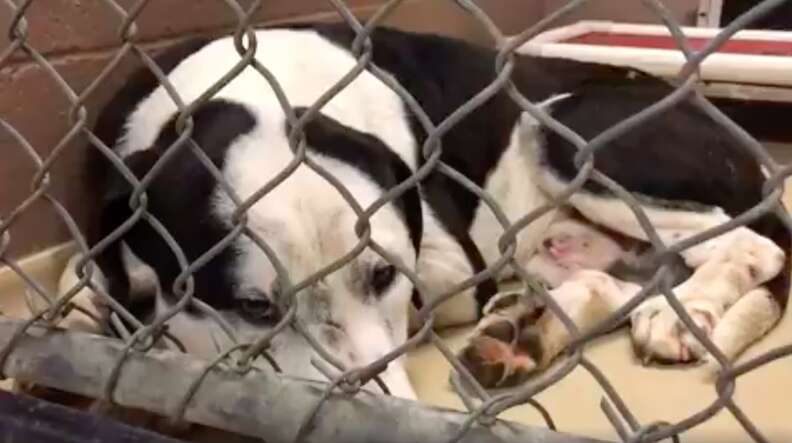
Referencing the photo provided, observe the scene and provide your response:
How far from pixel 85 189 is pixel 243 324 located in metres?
0.56

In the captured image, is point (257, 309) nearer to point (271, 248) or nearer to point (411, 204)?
point (271, 248)

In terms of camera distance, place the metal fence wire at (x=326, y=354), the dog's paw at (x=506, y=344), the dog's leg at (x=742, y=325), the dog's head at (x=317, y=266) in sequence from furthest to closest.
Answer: the dog's leg at (x=742, y=325), the dog's paw at (x=506, y=344), the dog's head at (x=317, y=266), the metal fence wire at (x=326, y=354)

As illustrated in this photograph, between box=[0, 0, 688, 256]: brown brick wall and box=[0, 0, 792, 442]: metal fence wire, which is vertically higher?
box=[0, 0, 688, 256]: brown brick wall

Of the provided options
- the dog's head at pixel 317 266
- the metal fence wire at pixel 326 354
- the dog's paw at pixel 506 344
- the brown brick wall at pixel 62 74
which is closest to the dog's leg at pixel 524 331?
the dog's paw at pixel 506 344

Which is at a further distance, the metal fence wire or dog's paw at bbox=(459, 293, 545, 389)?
dog's paw at bbox=(459, 293, 545, 389)

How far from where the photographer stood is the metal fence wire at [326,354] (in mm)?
840

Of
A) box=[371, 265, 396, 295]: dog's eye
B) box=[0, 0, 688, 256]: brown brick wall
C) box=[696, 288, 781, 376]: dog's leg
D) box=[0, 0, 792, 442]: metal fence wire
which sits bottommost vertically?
box=[0, 0, 792, 442]: metal fence wire

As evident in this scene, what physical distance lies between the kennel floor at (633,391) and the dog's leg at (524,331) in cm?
5

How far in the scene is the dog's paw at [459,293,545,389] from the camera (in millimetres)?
1551

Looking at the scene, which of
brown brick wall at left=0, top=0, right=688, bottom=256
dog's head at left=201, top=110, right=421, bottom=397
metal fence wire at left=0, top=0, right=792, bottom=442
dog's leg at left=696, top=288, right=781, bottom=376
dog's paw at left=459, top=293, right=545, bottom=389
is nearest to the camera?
metal fence wire at left=0, top=0, right=792, bottom=442

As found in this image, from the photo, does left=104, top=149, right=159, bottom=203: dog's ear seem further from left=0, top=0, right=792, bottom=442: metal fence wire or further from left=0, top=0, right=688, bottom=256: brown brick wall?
left=0, top=0, right=688, bottom=256: brown brick wall

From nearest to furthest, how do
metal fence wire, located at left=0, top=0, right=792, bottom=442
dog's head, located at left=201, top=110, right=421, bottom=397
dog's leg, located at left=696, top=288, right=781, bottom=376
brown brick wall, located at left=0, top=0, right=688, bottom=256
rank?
metal fence wire, located at left=0, top=0, right=792, bottom=442
dog's head, located at left=201, top=110, right=421, bottom=397
dog's leg, located at left=696, top=288, right=781, bottom=376
brown brick wall, located at left=0, top=0, right=688, bottom=256

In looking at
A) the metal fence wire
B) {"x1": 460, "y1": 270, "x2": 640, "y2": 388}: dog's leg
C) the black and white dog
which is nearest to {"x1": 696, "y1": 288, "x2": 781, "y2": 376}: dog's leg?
the black and white dog

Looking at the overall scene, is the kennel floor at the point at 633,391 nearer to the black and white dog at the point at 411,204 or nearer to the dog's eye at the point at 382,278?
the black and white dog at the point at 411,204
